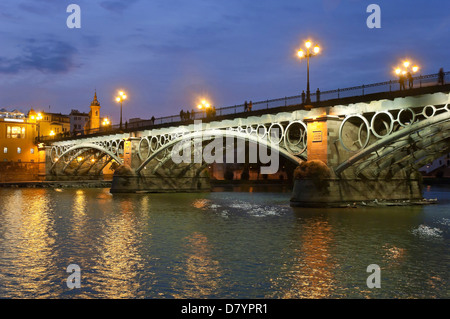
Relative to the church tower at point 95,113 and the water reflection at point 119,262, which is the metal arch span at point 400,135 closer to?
the water reflection at point 119,262

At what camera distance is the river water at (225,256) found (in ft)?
34.6

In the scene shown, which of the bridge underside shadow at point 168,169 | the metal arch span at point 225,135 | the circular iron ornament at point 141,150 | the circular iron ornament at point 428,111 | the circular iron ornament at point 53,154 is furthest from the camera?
the circular iron ornament at point 53,154

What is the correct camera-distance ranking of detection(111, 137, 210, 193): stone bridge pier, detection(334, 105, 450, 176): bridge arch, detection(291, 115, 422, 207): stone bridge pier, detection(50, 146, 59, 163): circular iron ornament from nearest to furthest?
detection(334, 105, 450, 176): bridge arch < detection(291, 115, 422, 207): stone bridge pier < detection(111, 137, 210, 193): stone bridge pier < detection(50, 146, 59, 163): circular iron ornament

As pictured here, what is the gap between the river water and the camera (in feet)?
34.6

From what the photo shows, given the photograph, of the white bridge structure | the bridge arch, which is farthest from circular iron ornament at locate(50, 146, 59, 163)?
the bridge arch

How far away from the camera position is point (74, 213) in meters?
28.2

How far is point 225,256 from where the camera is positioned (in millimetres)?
14438

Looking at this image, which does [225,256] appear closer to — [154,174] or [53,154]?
[154,174]

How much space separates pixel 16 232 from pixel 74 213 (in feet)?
28.6

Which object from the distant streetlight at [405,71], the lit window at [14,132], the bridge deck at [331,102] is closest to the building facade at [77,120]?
the lit window at [14,132]

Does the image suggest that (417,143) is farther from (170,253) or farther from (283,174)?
(283,174)

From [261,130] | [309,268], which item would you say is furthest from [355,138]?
[309,268]

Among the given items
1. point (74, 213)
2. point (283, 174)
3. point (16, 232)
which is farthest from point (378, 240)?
point (283, 174)

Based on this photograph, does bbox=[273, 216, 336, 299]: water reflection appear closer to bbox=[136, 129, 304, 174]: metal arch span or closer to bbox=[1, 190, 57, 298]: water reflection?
bbox=[1, 190, 57, 298]: water reflection
